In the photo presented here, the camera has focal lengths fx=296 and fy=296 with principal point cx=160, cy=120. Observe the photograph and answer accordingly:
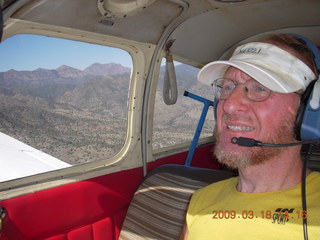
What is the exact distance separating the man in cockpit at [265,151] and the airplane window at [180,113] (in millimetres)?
1208

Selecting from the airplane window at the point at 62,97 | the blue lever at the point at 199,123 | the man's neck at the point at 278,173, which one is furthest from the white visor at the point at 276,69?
the blue lever at the point at 199,123

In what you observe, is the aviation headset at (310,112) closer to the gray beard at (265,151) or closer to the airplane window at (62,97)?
the gray beard at (265,151)

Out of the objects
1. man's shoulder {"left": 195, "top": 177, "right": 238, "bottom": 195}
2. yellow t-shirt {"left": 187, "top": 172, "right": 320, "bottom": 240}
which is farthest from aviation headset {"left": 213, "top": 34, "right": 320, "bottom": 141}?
man's shoulder {"left": 195, "top": 177, "right": 238, "bottom": 195}

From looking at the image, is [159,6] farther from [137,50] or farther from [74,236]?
[74,236]

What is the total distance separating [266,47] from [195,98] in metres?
1.47

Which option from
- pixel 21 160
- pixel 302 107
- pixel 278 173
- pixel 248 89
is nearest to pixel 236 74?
pixel 248 89

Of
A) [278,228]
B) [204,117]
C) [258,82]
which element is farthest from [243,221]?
[204,117]

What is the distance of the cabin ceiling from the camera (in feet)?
5.56

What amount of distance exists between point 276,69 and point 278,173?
47cm

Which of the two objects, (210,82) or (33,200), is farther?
(33,200)

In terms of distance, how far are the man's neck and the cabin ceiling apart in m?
1.14

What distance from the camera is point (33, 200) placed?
74.3 inches

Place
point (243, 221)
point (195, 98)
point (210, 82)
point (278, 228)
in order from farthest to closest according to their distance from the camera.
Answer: point (195, 98), point (210, 82), point (243, 221), point (278, 228)
